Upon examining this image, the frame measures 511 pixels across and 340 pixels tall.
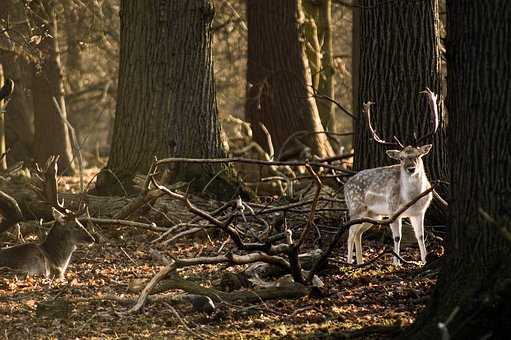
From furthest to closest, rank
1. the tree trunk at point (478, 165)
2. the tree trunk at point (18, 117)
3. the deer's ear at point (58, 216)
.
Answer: the tree trunk at point (18, 117), the deer's ear at point (58, 216), the tree trunk at point (478, 165)

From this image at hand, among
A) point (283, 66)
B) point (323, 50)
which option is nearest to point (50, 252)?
point (283, 66)

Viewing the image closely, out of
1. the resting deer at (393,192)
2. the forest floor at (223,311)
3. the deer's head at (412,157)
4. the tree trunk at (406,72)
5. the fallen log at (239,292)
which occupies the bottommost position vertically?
the forest floor at (223,311)

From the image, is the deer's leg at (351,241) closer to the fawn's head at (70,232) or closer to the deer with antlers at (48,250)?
the deer with antlers at (48,250)

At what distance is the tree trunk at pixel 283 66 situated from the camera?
16.3 m

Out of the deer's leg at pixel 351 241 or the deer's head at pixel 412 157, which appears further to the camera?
the deer's leg at pixel 351 241

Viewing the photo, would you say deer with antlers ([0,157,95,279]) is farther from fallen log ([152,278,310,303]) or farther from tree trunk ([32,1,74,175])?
tree trunk ([32,1,74,175])

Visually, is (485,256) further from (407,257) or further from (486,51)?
(407,257)

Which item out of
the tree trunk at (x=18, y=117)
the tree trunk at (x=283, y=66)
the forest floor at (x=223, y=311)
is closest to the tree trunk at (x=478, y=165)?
the forest floor at (x=223, y=311)

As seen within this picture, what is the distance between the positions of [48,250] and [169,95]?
2.96 m

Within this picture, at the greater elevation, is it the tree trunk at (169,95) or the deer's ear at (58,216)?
the tree trunk at (169,95)

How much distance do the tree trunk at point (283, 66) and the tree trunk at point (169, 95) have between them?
434 cm

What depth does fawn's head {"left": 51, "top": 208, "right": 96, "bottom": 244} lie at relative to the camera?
996cm

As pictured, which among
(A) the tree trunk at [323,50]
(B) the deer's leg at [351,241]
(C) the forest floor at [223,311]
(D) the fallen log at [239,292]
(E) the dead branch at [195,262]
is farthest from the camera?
(A) the tree trunk at [323,50]

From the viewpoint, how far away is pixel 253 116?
55.2 ft
